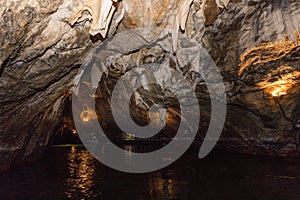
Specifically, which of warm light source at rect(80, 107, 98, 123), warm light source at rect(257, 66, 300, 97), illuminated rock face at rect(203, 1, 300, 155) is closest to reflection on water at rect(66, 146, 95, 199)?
illuminated rock face at rect(203, 1, 300, 155)

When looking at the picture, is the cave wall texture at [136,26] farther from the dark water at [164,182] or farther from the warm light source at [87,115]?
the warm light source at [87,115]

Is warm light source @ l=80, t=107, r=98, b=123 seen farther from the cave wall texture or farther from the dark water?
the dark water

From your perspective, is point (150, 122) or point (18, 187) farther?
point (150, 122)

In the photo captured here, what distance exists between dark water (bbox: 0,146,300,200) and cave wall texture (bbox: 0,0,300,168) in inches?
82.5

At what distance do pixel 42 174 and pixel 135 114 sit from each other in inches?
326

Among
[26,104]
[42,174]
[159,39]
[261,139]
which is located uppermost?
[159,39]

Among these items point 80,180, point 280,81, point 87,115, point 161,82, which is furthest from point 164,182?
point 87,115

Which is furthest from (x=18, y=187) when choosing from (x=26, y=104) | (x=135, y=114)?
(x=135, y=114)

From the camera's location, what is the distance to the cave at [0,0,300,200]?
6660 mm

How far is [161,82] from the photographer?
36.1 feet

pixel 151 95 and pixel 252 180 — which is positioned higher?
pixel 151 95

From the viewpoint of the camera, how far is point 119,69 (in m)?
10.5

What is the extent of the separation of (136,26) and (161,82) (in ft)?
12.8

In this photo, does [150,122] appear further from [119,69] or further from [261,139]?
[119,69]
